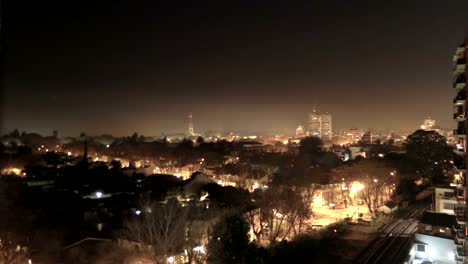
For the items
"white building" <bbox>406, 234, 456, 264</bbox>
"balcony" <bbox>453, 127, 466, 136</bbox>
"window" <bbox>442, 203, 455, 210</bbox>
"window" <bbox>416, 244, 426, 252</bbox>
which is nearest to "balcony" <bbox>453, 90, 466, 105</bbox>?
"balcony" <bbox>453, 127, 466, 136</bbox>

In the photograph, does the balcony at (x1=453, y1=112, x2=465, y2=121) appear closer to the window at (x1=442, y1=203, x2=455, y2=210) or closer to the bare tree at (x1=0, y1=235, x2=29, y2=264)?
the window at (x1=442, y1=203, x2=455, y2=210)

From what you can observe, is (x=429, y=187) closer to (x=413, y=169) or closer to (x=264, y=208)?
(x=413, y=169)

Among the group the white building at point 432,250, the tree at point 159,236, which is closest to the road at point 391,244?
the white building at point 432,250

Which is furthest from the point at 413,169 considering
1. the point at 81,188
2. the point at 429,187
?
the point at 81,188

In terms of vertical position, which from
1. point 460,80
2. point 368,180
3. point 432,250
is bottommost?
point 432,250

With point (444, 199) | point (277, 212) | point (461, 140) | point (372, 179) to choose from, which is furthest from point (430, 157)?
point (277, 212)

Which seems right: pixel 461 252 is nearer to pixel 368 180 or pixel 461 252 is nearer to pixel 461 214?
pixel 461 214
